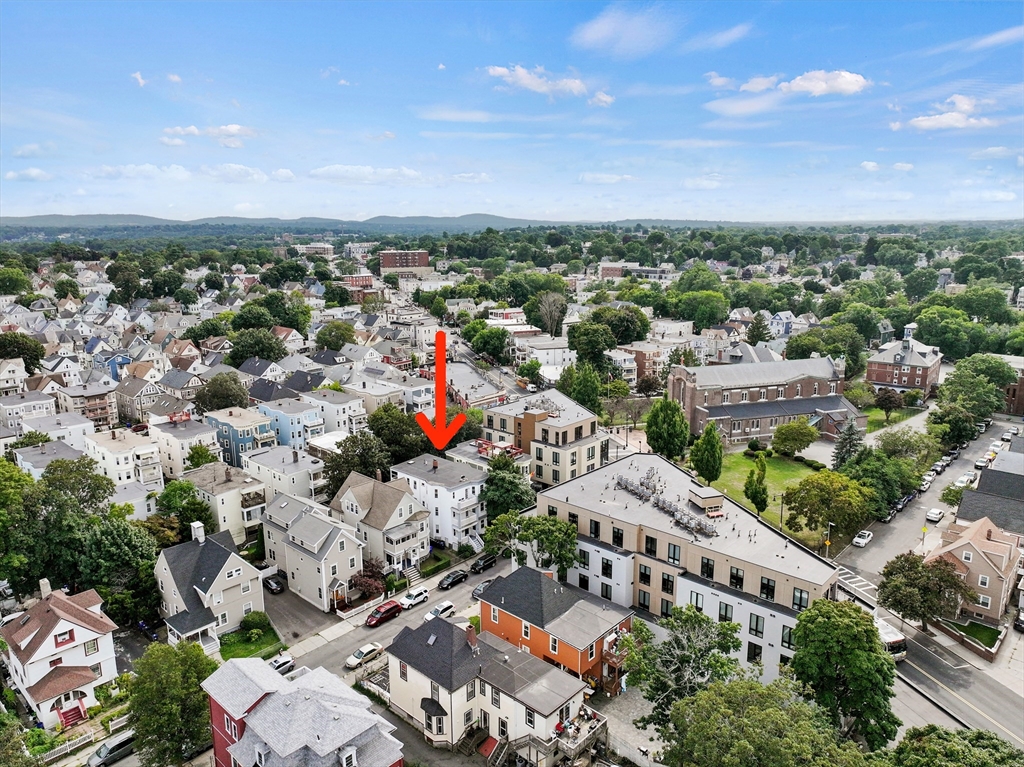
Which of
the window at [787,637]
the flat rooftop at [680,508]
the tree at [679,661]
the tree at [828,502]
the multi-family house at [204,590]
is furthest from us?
the tree at [828,502]

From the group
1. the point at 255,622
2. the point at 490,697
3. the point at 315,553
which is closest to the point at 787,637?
the point at 490,697

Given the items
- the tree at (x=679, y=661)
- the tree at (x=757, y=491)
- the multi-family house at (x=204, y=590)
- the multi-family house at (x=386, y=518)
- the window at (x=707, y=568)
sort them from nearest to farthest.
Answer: the tree at (x=679, y=661), the window at (x=707, y=568), the multi-family house at (x=204, y=590), the multi-family house at (x=386, y=518), the tree at (x=757, y=491)

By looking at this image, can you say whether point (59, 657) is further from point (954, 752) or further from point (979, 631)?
point (979, 631)

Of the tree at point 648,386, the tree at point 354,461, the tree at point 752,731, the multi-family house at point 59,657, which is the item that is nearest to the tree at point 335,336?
the tree at point 648,386

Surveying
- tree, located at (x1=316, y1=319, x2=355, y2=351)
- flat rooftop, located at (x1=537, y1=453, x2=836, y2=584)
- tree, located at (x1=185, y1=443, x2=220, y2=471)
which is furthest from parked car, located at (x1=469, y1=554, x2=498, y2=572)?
tree, located at (x1=316, y1=319, x2=355, y2=351)

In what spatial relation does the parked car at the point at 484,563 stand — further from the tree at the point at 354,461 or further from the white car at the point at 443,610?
the tree at the point at 354,461

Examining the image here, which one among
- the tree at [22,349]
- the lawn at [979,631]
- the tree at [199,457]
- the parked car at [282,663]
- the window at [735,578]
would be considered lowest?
the lawn at [979,631]
